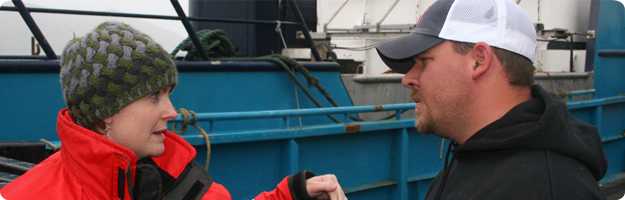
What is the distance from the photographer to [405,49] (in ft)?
5.06

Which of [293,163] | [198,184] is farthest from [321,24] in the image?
[198,184]

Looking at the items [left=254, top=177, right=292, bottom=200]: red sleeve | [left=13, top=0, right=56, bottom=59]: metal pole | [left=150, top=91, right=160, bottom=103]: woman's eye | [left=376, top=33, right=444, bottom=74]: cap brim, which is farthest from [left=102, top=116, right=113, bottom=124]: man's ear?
[left=13, top=0, right=56, bottom=59]: metal pole

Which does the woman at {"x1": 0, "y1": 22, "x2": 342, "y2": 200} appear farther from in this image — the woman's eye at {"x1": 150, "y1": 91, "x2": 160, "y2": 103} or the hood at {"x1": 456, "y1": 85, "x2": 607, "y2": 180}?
the hood at {"x1": 456, "y1": 85, "x2": 607, "y2": 180}

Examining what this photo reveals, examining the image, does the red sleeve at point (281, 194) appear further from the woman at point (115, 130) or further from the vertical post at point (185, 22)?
the vertical post at point (185, 22)

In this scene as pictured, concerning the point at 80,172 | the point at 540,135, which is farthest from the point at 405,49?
the point at 80,172

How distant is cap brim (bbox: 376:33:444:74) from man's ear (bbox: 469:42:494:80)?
8 cm

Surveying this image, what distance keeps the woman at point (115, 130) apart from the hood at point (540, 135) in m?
0.71

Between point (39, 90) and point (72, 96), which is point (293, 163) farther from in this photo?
point (72, 96)

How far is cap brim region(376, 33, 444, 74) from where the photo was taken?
1.51 meters

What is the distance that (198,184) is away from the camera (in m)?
1.70

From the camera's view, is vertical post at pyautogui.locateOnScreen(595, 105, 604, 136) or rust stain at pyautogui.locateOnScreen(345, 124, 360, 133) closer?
rust stain at pyautogui.locateOnScreen(345, 124, 360, 133)

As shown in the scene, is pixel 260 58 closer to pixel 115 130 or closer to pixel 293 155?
pixel 293 155

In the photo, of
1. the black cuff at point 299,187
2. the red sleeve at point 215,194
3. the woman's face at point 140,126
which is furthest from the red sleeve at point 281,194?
the woman's face at point 140,126

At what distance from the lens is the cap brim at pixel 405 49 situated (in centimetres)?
151
